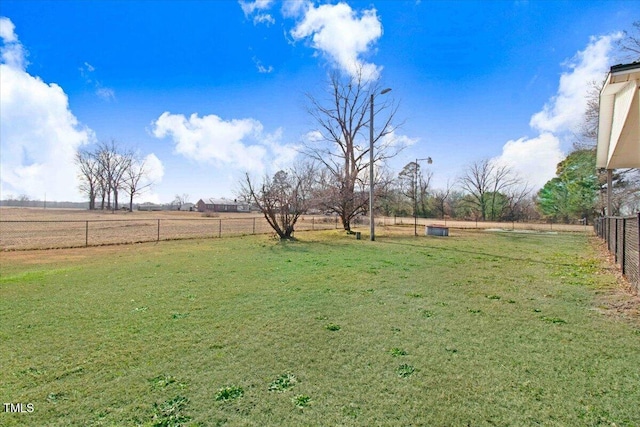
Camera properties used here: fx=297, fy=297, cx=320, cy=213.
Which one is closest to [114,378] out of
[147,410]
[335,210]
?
[147,410]

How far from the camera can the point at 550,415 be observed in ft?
7.44

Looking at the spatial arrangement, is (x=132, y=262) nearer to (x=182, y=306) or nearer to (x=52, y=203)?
(x=182, y=306)

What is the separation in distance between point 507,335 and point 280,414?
3.14 m

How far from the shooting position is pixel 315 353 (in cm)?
334

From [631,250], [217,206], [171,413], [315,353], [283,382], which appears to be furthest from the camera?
[217,206]

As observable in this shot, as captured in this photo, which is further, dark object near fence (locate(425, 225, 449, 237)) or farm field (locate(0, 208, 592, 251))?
dark object near fence (locate(425, 225, 449, 237))

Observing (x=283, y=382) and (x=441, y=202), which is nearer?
(x=283, y=382)

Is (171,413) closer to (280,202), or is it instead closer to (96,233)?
(280,202)

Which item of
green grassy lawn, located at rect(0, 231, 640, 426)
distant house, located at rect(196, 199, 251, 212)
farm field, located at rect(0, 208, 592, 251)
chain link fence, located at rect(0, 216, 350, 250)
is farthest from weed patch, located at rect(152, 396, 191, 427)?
distant house, located at rect(196, 199, 251, 212)

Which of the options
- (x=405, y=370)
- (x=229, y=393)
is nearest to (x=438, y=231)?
(x=405, y=370)

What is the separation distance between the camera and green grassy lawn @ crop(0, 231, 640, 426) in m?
2.34

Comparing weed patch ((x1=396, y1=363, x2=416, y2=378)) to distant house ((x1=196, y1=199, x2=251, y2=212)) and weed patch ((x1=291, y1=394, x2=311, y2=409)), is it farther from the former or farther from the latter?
distant house ((x1=196, y1=199, x2=251, y2=212))

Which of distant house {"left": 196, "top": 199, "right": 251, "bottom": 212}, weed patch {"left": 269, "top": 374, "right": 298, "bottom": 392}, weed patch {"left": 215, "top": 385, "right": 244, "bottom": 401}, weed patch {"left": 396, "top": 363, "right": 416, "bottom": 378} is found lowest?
weed patch {"left": 269, "top": 374, "right": 298, "bottom": 392}

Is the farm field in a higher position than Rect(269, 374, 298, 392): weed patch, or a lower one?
higher
